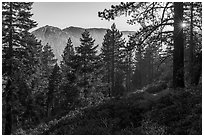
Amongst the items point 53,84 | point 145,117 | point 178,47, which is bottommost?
point 53,84

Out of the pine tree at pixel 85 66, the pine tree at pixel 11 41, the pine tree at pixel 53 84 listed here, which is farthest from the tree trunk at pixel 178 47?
the pine tree at pixel 53 84

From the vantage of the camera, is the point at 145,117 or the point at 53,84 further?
the point at 53,84

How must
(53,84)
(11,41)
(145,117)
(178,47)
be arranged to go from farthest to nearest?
(53,84) → (11,41) → (178,47) → (145,117)

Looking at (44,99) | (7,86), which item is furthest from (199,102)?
(44,99)

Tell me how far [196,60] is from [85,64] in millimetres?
18681

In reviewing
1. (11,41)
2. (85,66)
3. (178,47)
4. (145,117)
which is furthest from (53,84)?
(145,117)

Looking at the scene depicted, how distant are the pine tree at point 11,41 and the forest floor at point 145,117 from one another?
907 cm

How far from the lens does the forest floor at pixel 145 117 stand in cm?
760

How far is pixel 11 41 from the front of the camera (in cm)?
1792

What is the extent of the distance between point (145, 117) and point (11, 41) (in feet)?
41.8

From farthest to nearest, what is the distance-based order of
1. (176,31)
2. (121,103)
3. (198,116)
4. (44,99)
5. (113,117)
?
(44,99)
(176,31)
(121,103)
(113,117)
(198,116)

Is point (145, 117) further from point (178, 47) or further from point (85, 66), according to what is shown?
point (85, 66)

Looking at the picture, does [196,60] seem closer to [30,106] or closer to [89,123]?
[89,123]

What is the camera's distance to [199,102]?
352 inches
